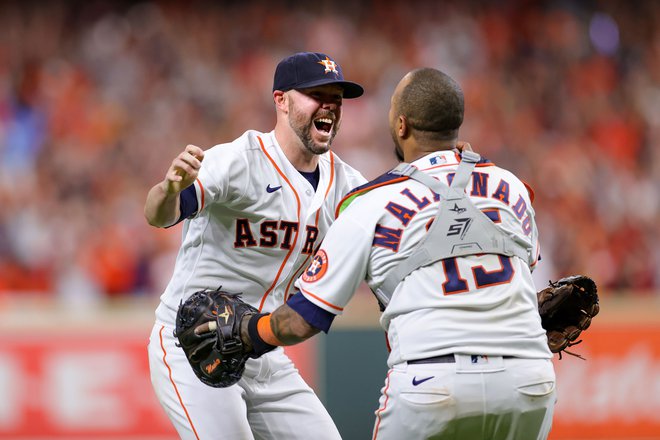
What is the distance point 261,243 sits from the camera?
4559 mm

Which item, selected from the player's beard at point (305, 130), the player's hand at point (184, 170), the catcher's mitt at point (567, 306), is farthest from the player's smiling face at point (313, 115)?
the catcher's mitt at point (567, 306)

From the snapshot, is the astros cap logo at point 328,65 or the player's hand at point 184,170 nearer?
the player's hand at point 184,170

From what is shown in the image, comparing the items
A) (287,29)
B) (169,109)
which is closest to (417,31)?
(287,29)

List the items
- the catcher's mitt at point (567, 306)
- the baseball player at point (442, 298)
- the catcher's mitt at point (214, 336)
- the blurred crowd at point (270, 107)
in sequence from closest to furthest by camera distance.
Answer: the baseball player at point (442, 298) < the catcher's mitt at point (214, 336) < the catcher's mitt at point (567, 306) < the blurred crowd at point (270, 107)

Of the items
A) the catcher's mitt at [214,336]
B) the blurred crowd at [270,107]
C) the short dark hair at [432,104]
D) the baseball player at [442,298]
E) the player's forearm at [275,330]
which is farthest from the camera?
the blurred crowd at [270,107]

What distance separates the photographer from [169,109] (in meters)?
12.3

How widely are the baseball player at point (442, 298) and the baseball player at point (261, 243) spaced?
843mm

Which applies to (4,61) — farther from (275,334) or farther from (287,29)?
(275,334)

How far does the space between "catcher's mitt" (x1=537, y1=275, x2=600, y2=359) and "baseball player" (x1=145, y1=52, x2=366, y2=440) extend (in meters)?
1.12

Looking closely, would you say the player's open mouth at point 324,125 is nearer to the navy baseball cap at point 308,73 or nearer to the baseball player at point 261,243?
the baseball player at point 261,243

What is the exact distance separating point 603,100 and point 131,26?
652cm

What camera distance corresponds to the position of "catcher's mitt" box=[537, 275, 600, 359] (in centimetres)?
427

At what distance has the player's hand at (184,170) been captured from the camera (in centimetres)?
400

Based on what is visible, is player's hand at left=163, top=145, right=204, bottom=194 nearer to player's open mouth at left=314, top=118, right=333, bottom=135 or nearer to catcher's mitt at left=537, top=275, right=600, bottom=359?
player's open mouth at left=314, top=118, right=333, bottom=135
